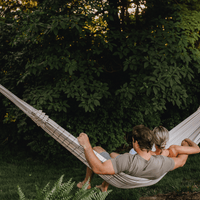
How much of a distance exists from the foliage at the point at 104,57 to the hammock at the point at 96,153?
1.06 feet

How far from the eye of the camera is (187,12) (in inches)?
111

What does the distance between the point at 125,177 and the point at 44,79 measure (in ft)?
7.24

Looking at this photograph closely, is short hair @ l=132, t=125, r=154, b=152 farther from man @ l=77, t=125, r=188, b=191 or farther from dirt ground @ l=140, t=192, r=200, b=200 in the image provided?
dirt ground @ l=140, t=192, r=200, b=200

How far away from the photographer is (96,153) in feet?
5.49

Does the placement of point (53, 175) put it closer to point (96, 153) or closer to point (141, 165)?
point (96, 153)

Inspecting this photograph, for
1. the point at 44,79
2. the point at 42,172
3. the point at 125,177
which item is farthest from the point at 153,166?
the point at 42,172

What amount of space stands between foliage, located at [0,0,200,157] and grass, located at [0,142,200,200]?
0.51m

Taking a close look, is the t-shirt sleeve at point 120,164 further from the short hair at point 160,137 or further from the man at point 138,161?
the short hair at point 160,137

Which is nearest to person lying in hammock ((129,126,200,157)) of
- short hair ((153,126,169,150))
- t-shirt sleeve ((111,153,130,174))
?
short hair ((153,126,169,150))

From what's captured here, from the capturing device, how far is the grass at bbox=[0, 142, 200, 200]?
2.61 meters

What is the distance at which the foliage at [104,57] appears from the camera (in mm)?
2457

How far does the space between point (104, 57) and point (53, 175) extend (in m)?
1.98

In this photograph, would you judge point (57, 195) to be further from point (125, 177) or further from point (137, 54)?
point (137, 54)

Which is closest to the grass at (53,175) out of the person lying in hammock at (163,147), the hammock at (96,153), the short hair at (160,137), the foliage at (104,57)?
the foliage at (104,57)
